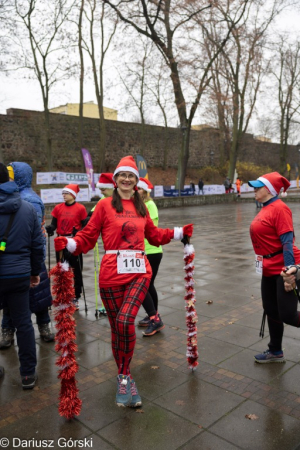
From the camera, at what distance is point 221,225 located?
1619 cm

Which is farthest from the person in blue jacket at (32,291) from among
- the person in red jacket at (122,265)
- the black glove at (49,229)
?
the person in red jacket at (122,265)

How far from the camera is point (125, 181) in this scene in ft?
11.1

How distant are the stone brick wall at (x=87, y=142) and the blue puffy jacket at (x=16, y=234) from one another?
91.5ft

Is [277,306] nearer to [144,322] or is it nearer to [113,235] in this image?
[113,235]

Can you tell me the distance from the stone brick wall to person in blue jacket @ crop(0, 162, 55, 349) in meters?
26.9

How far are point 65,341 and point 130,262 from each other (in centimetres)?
76

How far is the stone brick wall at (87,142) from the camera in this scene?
32.4 m

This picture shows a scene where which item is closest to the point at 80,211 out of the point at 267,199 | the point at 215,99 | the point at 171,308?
the point at 171,308

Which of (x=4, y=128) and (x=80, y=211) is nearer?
(x=80, y=211)

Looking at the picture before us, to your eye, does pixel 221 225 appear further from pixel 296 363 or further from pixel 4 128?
pixel 4 128

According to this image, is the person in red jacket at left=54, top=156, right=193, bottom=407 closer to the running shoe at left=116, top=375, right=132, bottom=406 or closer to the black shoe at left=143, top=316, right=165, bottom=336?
the running shoe at left=116, top=375, right=132, bottom=406

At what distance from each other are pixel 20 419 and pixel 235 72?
102 feet

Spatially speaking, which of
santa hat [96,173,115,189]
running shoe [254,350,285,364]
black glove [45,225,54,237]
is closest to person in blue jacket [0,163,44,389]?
santa hat [96,173,115,189]

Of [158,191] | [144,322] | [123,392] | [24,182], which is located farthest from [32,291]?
[158,191]
